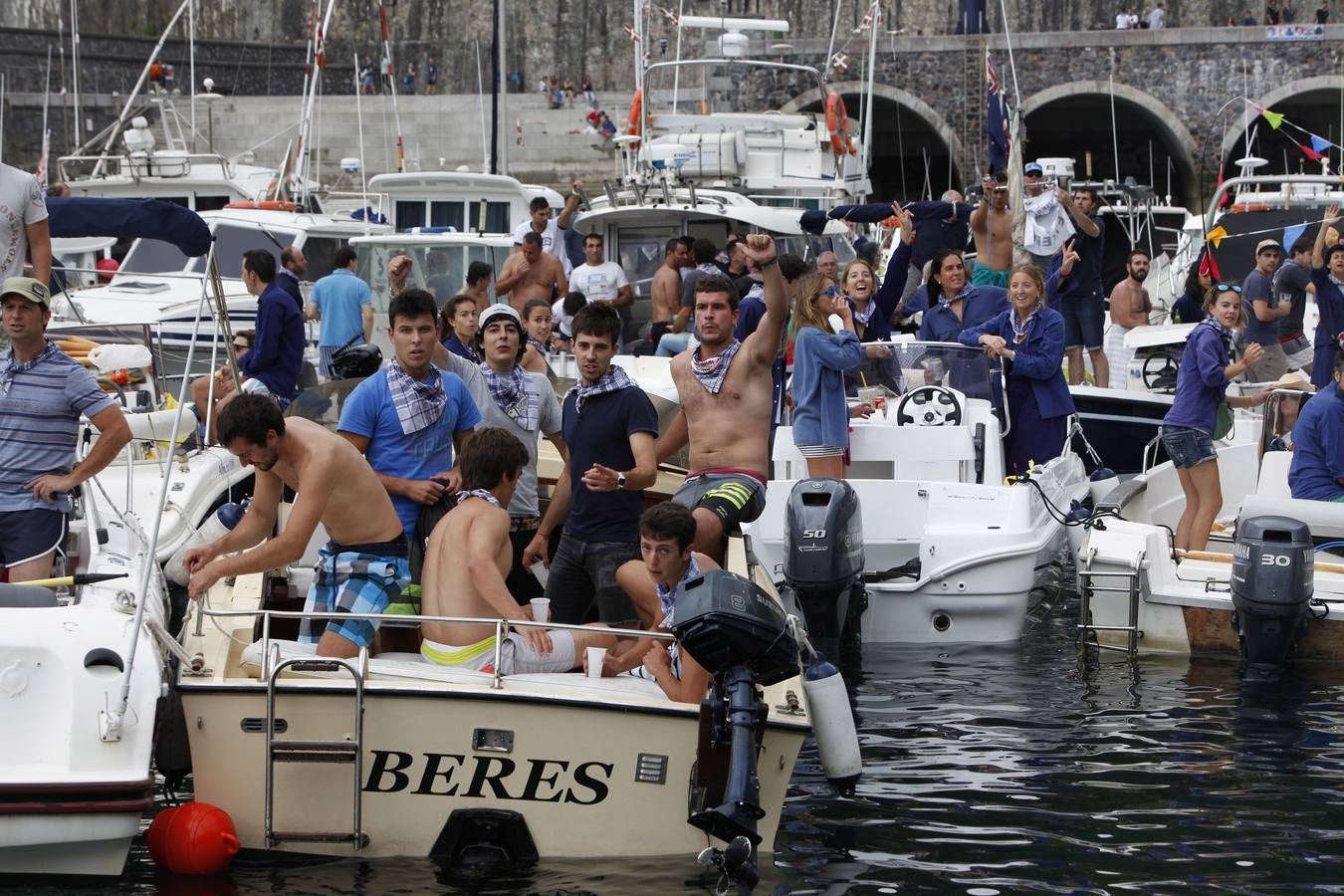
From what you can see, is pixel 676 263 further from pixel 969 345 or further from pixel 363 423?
pixel 363 423

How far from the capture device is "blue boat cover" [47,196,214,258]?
27.2 ft

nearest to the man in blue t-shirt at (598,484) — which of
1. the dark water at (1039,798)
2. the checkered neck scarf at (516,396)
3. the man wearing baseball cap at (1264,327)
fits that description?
the checkered neck scarf at (516,396)

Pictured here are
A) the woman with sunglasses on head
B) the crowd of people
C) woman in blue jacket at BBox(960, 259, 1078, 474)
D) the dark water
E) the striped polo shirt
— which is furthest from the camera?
woman in blue jacket at BBox(960, 259, 1078, 474)

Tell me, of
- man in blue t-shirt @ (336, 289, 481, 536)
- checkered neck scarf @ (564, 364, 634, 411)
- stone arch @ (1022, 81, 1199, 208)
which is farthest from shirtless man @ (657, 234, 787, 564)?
stone arch @ (1022, 81, 1199, 208)

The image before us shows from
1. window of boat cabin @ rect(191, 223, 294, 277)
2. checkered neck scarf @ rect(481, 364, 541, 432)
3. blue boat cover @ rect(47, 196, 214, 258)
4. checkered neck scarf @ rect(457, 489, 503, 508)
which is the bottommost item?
checkered neck scarf @ rect(457, 489, 503, 508)

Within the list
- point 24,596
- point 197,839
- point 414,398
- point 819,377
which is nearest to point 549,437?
point 414,398

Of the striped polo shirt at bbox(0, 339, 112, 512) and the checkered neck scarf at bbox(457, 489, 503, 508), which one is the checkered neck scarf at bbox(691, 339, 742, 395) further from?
the striped polo shirt at bbox(0, 339, 112, 512)

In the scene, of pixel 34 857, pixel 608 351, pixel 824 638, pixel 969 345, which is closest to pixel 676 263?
pixel 969 345

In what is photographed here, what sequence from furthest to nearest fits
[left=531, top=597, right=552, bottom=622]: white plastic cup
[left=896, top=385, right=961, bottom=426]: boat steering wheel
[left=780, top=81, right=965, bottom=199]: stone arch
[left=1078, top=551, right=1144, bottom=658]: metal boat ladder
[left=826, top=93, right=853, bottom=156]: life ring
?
[left=780, top=81, right=965, bottom=199]: stone arch, [left=826, top=93, right=853, bottom=156]: life ring, [left=896, top=385, right=961, bottom=426]: boat steering wheel, [left=1078, top=551, right=1144, bottom=658]: metal boat ladder, [left=531, top=597, right=552, bottom=622]: white plastic cup

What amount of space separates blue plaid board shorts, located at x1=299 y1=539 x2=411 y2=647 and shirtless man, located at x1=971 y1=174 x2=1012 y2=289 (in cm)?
678

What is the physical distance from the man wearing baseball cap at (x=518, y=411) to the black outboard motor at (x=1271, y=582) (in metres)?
2.91

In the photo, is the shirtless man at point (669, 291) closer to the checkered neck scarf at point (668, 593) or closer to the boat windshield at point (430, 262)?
the boat windshield at point (430, 262)

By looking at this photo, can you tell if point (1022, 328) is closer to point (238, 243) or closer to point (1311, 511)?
point (1311, 511)

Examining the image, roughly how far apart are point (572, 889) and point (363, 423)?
2018mm
